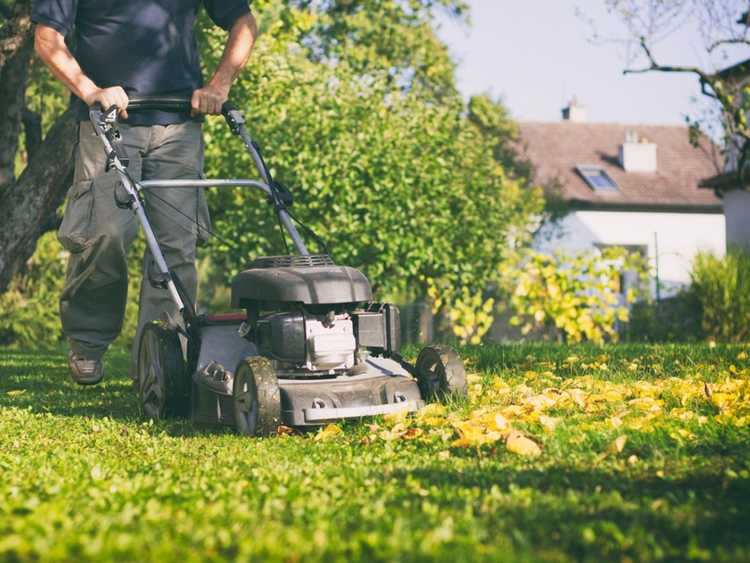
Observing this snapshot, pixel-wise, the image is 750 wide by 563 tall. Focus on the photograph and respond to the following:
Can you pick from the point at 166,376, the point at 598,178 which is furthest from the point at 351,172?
the point at 598,178

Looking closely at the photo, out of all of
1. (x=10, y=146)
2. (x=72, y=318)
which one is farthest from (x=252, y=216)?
(x=72, y=318)

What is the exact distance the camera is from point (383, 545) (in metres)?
2.29

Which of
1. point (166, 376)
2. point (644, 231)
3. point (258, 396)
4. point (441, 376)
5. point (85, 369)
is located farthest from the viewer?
point (644, 231)

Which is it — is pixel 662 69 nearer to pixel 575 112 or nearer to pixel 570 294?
pixel 570 294

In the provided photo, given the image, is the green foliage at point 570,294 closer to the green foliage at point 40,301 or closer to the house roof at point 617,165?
the green foliage at point 40,301

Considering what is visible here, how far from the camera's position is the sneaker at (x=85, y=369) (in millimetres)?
5684

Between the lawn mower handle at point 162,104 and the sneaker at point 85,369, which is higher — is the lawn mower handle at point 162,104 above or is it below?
above

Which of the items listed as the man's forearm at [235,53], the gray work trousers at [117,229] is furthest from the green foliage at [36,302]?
the man's forearm at [235,53]

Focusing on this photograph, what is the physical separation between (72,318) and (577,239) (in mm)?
27272

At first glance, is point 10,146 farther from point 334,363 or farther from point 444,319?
point 444,319

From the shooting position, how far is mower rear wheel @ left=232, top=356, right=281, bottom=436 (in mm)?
4004

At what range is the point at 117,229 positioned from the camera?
17.0 feet

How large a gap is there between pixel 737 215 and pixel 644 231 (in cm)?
1130

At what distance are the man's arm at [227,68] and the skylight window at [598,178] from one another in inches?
1105
